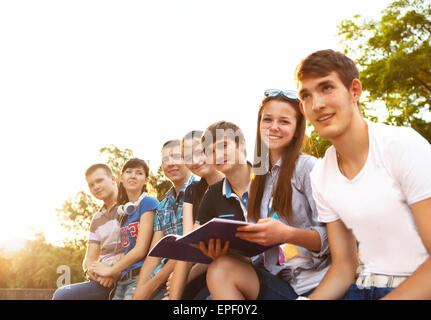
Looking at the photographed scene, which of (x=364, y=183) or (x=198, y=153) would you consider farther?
(x=198, y=153)

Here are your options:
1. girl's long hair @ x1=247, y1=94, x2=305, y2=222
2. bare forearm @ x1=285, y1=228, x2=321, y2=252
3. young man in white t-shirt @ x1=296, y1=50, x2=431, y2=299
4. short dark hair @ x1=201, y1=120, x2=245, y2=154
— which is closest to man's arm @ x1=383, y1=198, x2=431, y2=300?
young man in white t-shirt @ x1=296, y1=50, x2=431, y2=299

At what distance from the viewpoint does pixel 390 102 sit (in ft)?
39.1

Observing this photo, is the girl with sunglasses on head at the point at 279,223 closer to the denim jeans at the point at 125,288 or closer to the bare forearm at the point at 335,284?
the bare forearm at the point at 335,284

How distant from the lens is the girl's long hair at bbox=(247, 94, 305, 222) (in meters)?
2.64

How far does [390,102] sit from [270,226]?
424 inches

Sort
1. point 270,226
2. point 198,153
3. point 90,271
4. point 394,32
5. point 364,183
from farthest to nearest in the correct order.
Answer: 1. point 394,32
2. point 90,271
3. point 198,153
4. point 270,226
5. point 364,183

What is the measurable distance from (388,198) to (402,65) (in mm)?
9979

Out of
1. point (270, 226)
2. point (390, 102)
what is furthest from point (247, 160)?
point (390, 102)

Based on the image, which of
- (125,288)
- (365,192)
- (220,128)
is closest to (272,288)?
(365,192)

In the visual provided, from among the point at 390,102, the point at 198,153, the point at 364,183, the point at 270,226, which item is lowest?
the point at 270,226

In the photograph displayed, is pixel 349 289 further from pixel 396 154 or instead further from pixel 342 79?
pixel 342 79

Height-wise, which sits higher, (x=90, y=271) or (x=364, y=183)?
(x=364, y=183)

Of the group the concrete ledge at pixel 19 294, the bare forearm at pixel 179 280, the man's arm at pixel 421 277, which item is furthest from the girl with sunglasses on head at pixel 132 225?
the concrete ledge at pixel 19 294

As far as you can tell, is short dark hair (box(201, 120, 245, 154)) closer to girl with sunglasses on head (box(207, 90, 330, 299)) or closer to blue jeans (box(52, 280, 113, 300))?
girl with sunglasses on head (box(207, 90, 330, 299))
